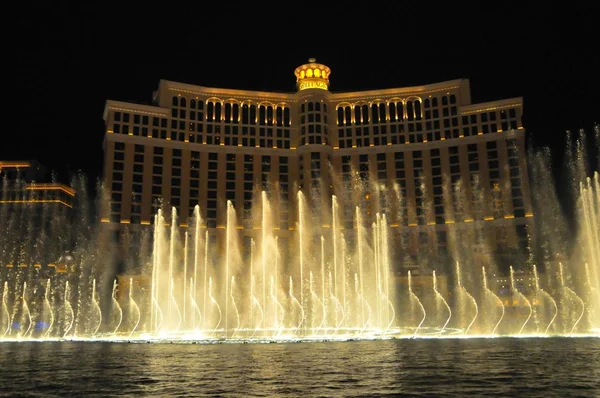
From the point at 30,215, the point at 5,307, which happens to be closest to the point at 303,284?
the point at 5,307

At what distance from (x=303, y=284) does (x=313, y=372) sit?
56891 millimetres

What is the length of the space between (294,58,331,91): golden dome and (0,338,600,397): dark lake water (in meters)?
79.0

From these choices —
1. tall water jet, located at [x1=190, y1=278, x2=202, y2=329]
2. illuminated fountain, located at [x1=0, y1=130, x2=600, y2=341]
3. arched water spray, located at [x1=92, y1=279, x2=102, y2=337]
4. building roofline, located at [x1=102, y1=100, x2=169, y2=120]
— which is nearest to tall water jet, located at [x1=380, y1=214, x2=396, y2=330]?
illuminated fountain, located at [x1=0, y1=130, x2=600, y2=341]

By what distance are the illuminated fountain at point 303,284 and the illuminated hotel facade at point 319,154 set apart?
6.50ft

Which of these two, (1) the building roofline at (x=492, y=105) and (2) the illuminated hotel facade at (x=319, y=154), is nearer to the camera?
(2) the illuminated hotel facade at (x=319, y=154)

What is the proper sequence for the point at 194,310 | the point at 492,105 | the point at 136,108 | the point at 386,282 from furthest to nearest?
1. the point at 492,105
2. the point at 136,108
3. the point at 386,282
4. the point at 194,310

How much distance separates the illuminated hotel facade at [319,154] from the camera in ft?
305

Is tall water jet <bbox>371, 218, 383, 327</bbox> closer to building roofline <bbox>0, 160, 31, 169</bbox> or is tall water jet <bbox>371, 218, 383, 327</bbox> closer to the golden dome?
the golden dome

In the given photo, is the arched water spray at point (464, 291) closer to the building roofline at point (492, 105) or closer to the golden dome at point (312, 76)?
the building roofline at point (492, 105)

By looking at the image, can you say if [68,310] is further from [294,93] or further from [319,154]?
Answer: [294,93]

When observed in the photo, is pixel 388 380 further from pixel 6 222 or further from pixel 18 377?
pixel 6 222

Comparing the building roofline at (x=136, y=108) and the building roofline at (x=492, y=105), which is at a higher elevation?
the building roofline at (x=136, y=108)

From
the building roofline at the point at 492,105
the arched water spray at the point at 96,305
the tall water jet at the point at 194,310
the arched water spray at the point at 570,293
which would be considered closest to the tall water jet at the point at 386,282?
the arched water spray at the point at 570,293

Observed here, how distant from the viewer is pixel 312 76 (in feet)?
343
